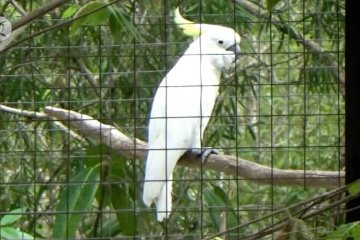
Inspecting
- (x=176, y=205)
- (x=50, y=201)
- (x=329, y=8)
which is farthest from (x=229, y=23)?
(x=50, y=201)

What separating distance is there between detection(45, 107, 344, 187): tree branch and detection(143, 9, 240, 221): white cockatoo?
8 centimetres

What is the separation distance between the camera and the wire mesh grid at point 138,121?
153cm

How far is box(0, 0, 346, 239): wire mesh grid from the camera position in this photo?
1525mm

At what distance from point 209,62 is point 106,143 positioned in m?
0.43

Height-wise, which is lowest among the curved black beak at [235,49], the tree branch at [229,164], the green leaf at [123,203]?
the green leaf at [123,203]

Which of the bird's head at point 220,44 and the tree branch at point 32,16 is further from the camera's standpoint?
the bird's head at point 220,44

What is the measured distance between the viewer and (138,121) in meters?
2.06

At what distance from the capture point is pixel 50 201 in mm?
2174

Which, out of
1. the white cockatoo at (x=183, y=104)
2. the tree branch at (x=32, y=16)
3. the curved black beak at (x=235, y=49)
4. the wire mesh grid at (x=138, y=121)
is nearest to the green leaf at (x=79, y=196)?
the wire mesh grid at (x=138, y=121)

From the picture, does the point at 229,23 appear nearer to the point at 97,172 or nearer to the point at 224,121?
the point at 224,121

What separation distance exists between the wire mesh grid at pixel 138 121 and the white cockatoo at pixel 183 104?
27 mm

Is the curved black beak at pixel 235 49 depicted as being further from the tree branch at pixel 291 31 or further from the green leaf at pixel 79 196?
the green leaf at pixel 79 196

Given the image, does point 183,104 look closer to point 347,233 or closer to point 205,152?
point 205,152

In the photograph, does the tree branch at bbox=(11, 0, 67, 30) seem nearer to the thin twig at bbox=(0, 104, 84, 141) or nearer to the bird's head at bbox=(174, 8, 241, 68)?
the thin twig at bbox=(0, 104, 84, 141)
